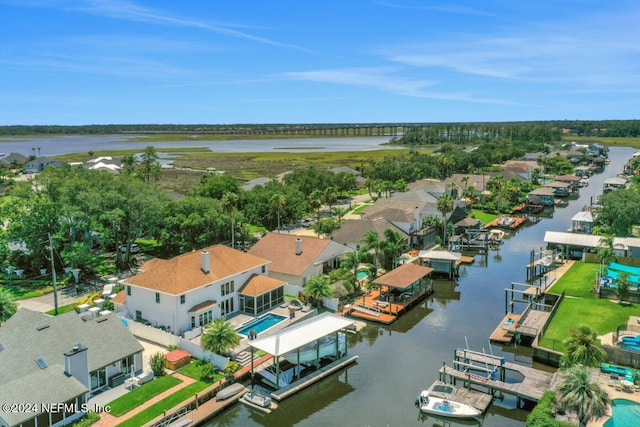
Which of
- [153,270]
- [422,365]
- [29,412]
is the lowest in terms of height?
[422,365]

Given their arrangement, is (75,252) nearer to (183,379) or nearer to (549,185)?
(183,379)

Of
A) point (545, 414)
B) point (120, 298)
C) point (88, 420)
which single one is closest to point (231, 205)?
point (120, 298)

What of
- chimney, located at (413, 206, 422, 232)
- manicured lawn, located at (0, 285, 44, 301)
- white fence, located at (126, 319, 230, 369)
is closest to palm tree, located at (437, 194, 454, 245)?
chimney, located at (413, 206, 422, 232)

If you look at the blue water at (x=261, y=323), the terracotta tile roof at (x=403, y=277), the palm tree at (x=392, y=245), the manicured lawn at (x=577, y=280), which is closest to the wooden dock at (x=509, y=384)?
the terracotta tile roof at (x=403, y=277)

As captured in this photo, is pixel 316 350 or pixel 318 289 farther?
pixel 318 289

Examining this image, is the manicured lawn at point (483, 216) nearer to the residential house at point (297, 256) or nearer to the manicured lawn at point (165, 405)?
the residential house at point (297, 256)

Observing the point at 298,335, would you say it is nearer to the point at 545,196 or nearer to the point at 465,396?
the point at 465,396

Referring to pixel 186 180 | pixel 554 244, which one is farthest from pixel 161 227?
pixel 186 180
